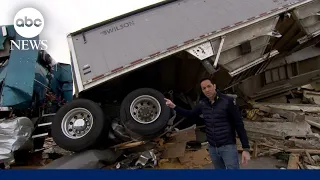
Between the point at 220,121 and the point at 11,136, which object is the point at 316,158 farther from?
the point at 11,136

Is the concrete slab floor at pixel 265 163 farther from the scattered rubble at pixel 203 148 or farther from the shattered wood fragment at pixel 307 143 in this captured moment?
the shattered wood fragment at pixel 307 143

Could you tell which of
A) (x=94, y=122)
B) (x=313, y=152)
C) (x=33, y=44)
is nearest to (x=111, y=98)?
(x=94, y=122)

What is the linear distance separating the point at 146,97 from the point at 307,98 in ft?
22.6

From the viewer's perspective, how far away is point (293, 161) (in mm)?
5523

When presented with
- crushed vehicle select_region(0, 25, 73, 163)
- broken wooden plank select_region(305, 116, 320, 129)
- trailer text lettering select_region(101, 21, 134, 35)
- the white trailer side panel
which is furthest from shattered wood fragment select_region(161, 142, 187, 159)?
broken wooden plank select_region(305, 116, 320, 129)

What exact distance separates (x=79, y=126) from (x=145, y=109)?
1097 mm

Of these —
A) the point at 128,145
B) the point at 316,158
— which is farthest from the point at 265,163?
the point at 128,145

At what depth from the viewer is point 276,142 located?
22.1ft

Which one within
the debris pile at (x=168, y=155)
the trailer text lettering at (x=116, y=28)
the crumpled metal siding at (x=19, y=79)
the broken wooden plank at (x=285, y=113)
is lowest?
the debris pile at (x=168, y=155)

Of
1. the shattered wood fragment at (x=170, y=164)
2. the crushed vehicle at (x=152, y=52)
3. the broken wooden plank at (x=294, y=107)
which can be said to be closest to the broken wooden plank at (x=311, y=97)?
the broken wooden plank at (x=294, y=107)

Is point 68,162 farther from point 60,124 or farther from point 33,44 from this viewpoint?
point 33,44

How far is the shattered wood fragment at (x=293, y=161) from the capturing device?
5384mm

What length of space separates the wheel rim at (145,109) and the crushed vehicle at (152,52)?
0.05 ft

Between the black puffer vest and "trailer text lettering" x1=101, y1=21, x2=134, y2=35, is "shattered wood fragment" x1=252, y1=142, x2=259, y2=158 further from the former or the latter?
"trailer text lettering" x1=101, y1=21, x2=134, y2=35
